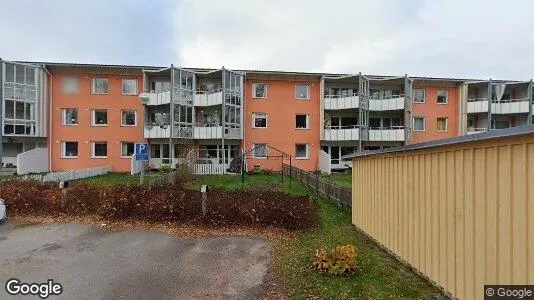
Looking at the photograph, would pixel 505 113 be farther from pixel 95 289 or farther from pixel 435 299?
pixel 95 289

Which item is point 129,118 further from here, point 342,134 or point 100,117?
point 342,134

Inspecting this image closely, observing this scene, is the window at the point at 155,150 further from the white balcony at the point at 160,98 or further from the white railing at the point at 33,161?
the white railing at the point at 33,161

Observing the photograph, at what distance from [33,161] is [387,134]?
31895 millimetres

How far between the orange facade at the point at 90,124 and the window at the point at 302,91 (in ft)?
49.8

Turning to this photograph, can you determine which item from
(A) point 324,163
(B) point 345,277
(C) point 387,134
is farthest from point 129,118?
(B) point 345,277

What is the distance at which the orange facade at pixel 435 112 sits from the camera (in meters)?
33.9

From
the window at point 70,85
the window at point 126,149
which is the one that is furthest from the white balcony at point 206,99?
the window at point 70,85

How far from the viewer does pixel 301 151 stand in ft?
107

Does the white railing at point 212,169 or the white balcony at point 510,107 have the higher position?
the white balcony at point 510,107

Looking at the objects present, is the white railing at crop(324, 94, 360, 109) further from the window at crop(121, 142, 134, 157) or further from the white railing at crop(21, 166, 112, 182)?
the white railing at crop(21, 166, 112, 182)

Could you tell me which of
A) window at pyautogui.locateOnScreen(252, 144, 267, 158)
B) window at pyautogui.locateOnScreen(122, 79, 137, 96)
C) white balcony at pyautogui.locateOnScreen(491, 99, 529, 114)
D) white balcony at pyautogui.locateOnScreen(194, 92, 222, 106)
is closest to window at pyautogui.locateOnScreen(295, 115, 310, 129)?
window at pyautogui.locateOnScreen(252, 144, 267, 158)

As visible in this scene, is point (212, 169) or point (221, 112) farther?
point (221, 112)

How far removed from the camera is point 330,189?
1485cm

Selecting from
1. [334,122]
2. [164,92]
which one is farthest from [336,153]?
[164,92]
